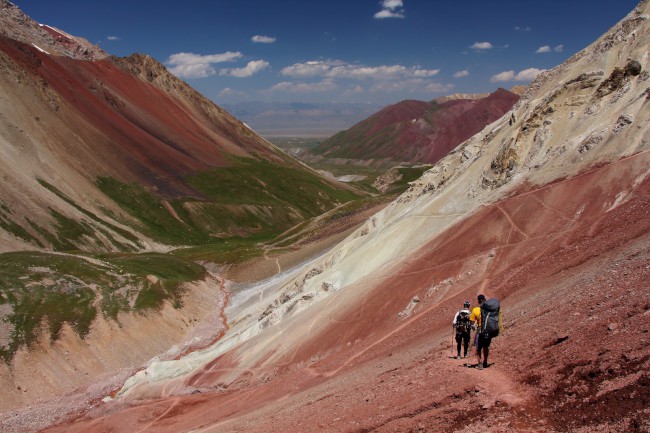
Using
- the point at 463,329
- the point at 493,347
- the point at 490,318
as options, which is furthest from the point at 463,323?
the point at 490,318

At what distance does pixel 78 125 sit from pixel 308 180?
7627 cm

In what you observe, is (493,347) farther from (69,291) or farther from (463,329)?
(69,291)

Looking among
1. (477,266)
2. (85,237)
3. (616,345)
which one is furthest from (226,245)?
(616,345)

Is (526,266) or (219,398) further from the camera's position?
(219,398)

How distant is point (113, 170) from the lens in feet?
429

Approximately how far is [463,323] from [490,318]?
1929 millimetres

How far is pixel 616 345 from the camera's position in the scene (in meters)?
13.8

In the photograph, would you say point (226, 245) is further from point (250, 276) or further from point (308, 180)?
point (308, 180)

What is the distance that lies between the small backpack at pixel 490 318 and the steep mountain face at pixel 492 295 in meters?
1.11

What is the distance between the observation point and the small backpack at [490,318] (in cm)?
1695

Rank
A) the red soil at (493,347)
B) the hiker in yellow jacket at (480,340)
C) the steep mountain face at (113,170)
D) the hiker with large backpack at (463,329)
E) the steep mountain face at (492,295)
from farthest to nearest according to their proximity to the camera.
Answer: the steep mountain face at (113,170) → the hiker with large backpack at (463,329) → the hiker in yellow jacket at (480,340) → the steep mountain face at (492,295) → the red soil at (493,347)

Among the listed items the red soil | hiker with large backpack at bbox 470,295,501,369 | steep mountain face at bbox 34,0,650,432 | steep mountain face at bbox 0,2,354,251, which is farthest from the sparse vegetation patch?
hiker with large backpack at bbox 470,295,501,369

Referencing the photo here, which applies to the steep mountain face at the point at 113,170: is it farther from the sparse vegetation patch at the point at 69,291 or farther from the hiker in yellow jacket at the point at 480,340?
the hiker in yellow jacket at the point at 480,340

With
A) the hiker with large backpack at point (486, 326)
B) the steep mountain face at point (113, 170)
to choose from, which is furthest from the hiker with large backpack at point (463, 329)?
the steep mountain face at point (113, 170)
